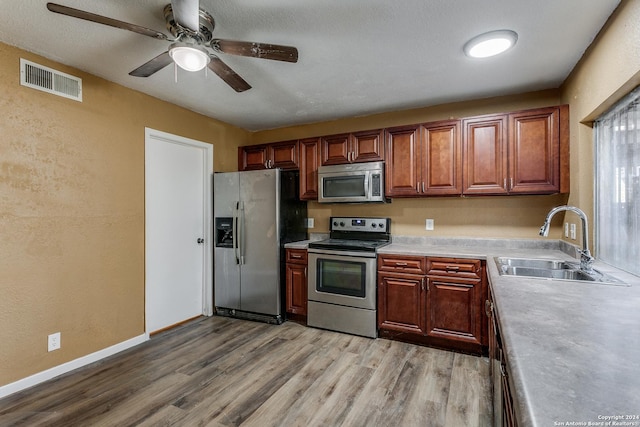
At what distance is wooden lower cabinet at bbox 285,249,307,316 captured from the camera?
3428mm

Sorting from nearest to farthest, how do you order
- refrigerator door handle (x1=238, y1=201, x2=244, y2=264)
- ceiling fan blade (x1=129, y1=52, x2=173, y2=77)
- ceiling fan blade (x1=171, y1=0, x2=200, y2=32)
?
ceiling fan blade (x1=171, y1=0, x2=200, y2=32)
ceiling fan blade (x1=129, y1=52, x2=173, y2=77)
refrigerator door handle (x1=238, y1=201, x2=244, y2=264)

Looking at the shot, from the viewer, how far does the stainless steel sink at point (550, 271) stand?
173cm

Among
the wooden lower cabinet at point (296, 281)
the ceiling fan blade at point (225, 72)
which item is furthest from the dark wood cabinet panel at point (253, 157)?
the ceiling fan blade at point (225, 72)

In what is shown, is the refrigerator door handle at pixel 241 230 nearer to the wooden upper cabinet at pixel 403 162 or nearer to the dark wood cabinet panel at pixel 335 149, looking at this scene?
the dark wood cabinet panel at pixel 335 149

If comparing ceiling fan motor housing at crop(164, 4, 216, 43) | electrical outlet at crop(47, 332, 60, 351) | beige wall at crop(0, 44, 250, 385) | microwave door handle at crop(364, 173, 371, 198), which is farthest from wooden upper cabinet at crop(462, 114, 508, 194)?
electrical outlet at crop(47, 332, 60, 351)

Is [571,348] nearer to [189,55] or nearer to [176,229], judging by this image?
[189,55]

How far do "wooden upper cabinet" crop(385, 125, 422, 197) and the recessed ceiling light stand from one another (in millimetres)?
991

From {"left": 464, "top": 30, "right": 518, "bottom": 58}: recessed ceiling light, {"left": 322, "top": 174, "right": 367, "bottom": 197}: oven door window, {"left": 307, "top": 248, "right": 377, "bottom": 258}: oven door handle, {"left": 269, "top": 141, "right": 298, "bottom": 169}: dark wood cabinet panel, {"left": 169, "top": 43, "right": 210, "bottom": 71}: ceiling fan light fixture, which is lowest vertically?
{"left": 307, "top": 248, "right": 377, "bottom": 258}: oven door handle

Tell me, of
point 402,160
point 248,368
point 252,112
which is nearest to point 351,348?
point 248,368

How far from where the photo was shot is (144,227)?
9.84 feet

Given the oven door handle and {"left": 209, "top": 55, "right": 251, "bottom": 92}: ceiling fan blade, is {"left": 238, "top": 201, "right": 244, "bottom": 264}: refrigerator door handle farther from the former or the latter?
{"left": 209, "top": 55, "right": 251, "bottom": 92}: ceiling fan blade

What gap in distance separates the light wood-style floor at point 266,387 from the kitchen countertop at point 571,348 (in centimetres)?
100

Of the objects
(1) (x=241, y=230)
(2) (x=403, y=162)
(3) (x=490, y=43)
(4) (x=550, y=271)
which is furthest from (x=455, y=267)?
(1) (x=241, y=230)

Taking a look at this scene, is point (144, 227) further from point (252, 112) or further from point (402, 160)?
point (402, 160)
